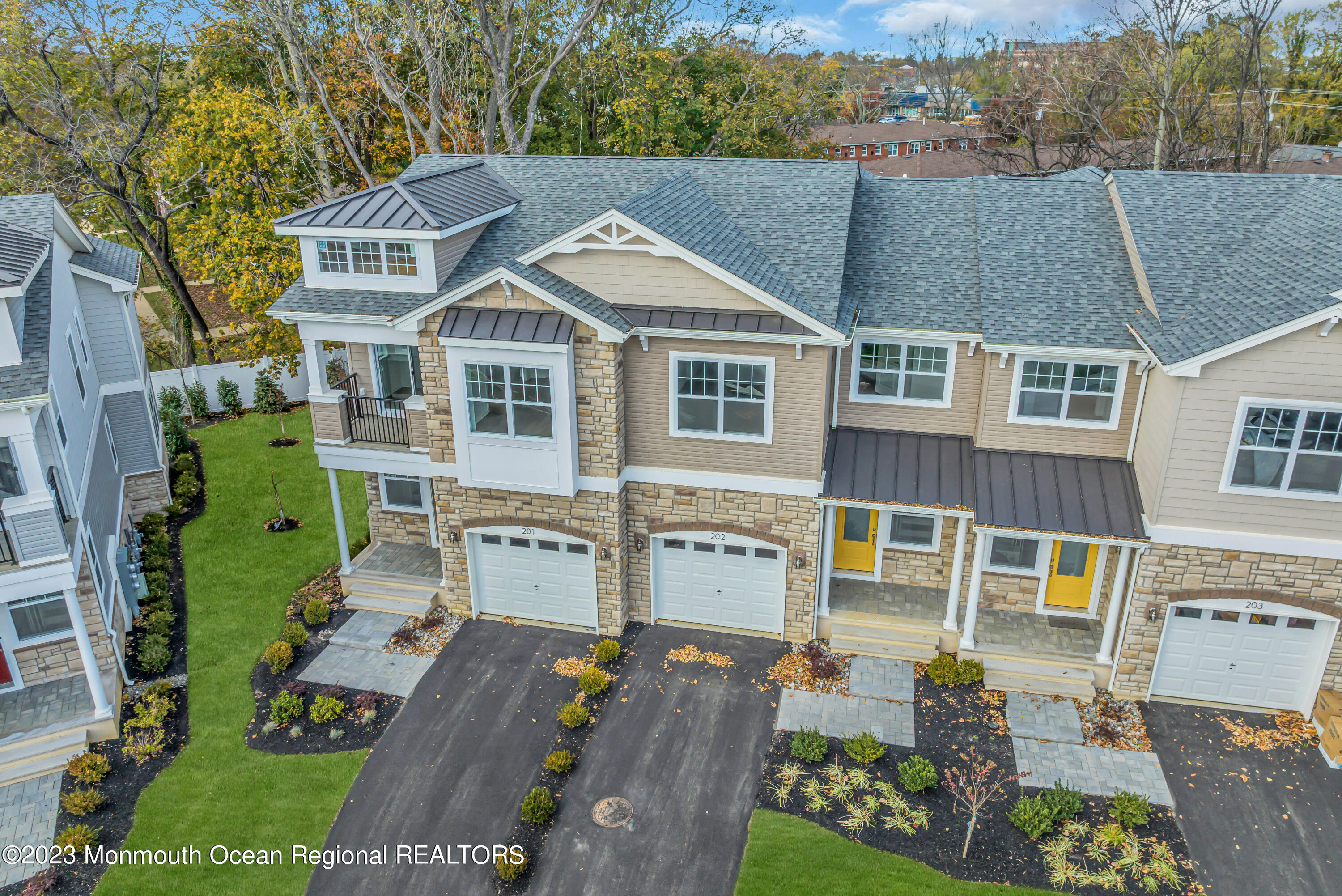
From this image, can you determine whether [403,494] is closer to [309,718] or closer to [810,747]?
[309,718]

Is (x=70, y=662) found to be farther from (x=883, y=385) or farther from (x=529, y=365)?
(x=883, y=385)

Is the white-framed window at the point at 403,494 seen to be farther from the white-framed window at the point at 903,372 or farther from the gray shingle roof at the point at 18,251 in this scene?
the white-framed window at the point at 903,372

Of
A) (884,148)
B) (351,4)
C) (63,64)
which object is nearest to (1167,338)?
(351,4)

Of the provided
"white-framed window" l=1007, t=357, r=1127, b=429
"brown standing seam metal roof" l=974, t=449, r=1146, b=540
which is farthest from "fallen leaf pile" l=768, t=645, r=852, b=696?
"white-framed window" l=1007, t=357, r=1127, b=429

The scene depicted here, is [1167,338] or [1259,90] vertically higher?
[1259,90]

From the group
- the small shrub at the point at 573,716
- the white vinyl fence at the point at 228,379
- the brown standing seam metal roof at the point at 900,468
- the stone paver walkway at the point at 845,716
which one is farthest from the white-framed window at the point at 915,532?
the white vinyl fence at the point at 228,379

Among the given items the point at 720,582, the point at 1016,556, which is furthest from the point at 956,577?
the point at 720,582
